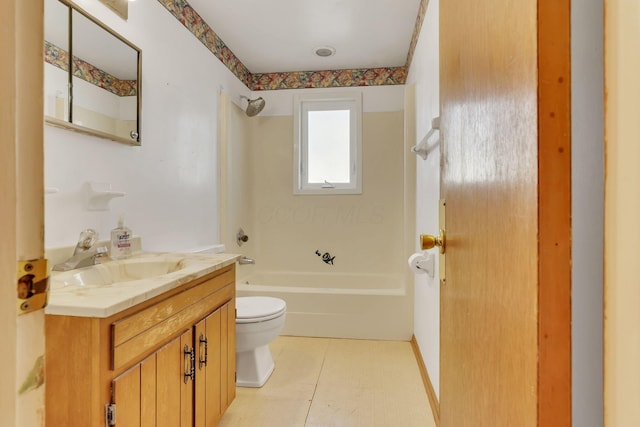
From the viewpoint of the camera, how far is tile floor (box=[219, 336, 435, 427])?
66.7 inches

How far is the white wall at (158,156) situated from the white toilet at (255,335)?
0.61 m

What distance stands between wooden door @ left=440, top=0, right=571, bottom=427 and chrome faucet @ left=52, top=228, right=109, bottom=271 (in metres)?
1.33

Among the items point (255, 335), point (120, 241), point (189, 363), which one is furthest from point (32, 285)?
point (255, 335)

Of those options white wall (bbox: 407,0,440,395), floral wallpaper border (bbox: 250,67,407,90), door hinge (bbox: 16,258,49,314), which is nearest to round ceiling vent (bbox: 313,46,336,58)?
floral wallpaper border (bbox: 250,67,407,90)

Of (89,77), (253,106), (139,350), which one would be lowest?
(139,350)

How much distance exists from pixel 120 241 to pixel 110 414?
869mm

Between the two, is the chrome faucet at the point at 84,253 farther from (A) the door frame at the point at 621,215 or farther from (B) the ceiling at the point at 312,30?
(B) the ceiling at the point at 312,30

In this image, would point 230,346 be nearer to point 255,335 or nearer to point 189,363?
point 255,335

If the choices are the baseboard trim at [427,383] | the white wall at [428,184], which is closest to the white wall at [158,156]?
the white wall at [428,184]

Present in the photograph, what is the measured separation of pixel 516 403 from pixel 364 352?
217 centimetres

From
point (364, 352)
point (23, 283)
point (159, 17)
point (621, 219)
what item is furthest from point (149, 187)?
point (621, 219)

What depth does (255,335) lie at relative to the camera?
6.26ft

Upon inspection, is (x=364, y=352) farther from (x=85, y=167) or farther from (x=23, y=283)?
(x=23, y=283)

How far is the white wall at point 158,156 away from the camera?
1.37 metres
